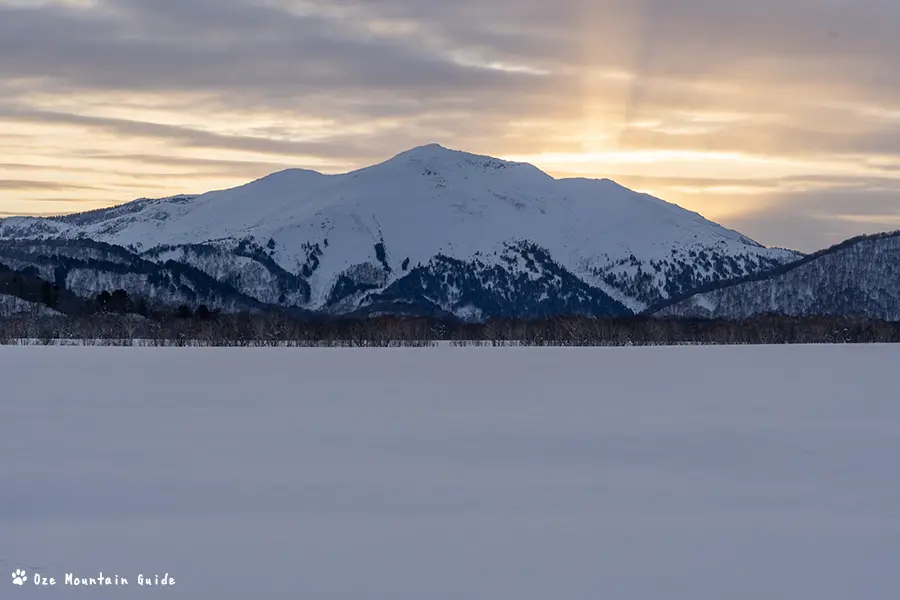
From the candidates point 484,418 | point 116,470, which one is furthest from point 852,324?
point 116,470

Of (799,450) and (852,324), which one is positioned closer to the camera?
(799,450)

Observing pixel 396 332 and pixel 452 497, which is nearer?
pixel 452 497

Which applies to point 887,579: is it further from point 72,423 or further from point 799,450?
point 72,423

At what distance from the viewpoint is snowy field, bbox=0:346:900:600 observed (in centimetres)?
1521

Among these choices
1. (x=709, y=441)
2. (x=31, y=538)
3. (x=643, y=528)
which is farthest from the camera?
(x=709, y=441)

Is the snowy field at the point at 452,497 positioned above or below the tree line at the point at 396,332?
below

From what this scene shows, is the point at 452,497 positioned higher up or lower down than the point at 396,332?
lower down

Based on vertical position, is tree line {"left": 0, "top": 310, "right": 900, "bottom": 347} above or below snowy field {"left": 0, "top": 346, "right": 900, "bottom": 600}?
above

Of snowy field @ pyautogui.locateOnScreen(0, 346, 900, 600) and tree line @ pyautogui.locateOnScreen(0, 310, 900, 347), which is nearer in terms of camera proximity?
snowy field @ pyautogui.locateOnScreen(0, 346, 900, 600)

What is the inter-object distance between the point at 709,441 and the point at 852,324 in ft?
495

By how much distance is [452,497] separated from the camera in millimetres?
21078

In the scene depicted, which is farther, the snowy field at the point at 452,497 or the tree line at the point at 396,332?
the tree line at the point at 396,332

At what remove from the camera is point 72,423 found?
3394 centimetres

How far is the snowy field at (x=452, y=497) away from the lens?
49.9ft
